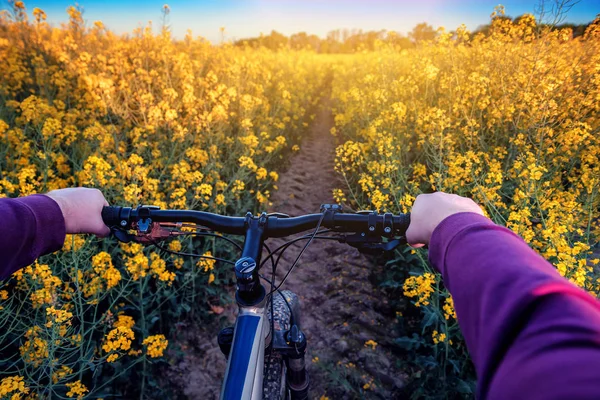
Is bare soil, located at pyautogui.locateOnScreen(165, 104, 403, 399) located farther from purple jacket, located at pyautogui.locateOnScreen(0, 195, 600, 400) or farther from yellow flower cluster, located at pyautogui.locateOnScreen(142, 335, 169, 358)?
purple jacket, located at pyautogui.locateOnScreen(0, 195, 600, 400)

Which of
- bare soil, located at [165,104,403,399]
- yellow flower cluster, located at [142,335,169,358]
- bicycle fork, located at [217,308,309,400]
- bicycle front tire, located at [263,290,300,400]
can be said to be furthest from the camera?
bare soil, located at [165,104,403,399]

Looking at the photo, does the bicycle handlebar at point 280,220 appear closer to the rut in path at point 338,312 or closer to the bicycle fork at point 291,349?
the bicycle fork at point 291,349

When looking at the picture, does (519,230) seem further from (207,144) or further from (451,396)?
(207,144)

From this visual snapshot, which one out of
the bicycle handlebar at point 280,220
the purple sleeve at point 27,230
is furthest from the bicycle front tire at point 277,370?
the purple sleeve at point 27,230

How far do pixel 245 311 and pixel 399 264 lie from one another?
10.3 feet

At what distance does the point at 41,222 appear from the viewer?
1013mm

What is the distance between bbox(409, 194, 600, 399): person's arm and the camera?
0.41 meters

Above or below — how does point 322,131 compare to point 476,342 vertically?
below

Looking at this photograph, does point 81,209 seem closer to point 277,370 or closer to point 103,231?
point 103,231

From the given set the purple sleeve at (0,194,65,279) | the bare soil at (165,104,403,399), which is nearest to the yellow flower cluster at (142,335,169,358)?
the bare soil at (165,104,403,399)

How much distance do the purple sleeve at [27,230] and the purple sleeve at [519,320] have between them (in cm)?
112

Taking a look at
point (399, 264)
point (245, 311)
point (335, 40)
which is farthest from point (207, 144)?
point (335, 40)

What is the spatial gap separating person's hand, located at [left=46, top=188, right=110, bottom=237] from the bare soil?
2186 mm

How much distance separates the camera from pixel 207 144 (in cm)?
519
